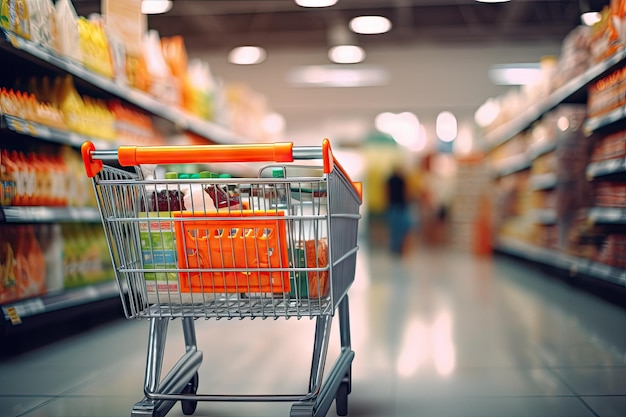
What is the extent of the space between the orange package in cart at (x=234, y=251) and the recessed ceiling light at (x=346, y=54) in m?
7.18

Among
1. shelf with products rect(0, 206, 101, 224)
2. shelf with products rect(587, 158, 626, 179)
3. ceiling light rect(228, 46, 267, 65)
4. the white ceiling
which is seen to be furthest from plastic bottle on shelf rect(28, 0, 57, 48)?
ceiling light rect(228, 46, 267, 65)

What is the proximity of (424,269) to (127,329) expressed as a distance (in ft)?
13.3

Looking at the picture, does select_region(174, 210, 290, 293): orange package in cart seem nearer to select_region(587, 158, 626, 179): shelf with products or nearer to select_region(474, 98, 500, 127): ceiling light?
select_region(587, 158, 626, 179): shelf with products

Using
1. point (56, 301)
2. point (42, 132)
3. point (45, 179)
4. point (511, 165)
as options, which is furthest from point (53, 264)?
point (511, 165)

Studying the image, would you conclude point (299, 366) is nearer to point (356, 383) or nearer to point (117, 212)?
point (356, 383)

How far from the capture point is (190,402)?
1.81 m

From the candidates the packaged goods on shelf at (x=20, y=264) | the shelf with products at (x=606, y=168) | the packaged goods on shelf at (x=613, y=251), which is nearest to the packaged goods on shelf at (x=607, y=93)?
the shelf with products at (x=606, y=168)

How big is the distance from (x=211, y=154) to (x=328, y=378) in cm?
75

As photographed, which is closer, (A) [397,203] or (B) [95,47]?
(B) [95,47]

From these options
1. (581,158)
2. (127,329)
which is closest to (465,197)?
(581,158)

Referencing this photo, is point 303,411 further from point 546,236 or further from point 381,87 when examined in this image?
point 381,87

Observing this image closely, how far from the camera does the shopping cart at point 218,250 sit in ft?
4.76

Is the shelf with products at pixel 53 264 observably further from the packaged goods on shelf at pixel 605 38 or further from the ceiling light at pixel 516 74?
the ceiling light at pixel 516 74

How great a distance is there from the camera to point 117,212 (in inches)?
62.7
